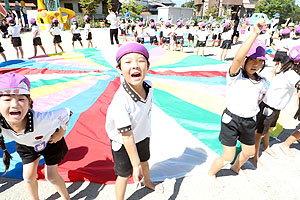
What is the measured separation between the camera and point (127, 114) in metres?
1.26

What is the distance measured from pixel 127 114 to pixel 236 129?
41.0 inches

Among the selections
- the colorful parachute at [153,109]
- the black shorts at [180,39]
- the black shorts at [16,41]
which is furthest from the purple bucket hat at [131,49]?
the black shorts at [180,39]

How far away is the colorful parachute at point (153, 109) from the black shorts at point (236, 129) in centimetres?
58

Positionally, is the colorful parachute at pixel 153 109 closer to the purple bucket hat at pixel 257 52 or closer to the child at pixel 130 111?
the child at pixel 130 111

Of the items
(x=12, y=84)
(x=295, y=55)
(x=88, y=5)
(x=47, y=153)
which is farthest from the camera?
(x=88, y=5)

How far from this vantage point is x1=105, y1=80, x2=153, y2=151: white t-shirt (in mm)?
1244

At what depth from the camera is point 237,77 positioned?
1.63 m

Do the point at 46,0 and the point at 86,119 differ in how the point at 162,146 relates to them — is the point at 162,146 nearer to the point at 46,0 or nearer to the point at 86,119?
the point at 86,119

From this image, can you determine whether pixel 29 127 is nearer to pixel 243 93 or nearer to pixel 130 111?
pixel 130 111

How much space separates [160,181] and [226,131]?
2.76 ft

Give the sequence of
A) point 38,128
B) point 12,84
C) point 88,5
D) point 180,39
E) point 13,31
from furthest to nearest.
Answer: point 88,5
point 180,39
point 13,31
point 38,128
point 12,84

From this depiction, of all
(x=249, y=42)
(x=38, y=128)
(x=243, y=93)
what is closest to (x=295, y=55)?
(x=243, y=93)

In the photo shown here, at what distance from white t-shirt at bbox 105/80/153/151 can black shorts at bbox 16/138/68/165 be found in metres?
0.45

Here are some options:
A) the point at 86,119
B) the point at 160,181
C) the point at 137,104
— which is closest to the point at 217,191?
the point at 160,181
